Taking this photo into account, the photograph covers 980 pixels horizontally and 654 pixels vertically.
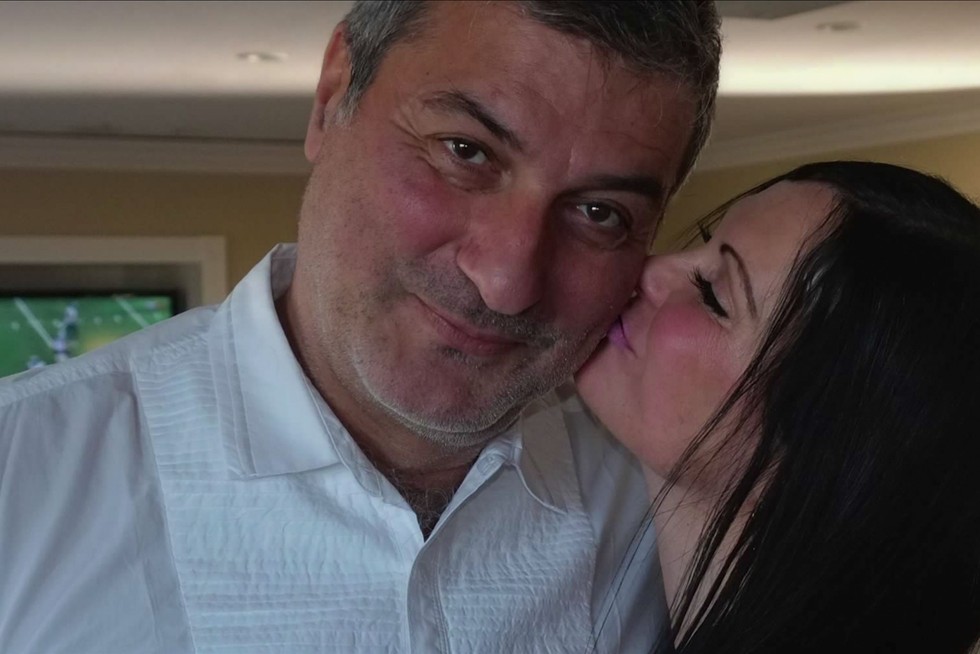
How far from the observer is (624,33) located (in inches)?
38.2

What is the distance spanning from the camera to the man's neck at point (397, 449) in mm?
1074

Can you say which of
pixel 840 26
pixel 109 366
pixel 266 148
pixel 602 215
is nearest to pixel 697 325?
pixel 602 215

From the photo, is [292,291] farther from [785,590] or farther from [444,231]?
[785,590]

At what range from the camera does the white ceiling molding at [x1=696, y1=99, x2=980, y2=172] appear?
4.20 meters

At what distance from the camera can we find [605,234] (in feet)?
3.46

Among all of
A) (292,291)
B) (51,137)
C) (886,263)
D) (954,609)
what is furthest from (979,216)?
(51,137)

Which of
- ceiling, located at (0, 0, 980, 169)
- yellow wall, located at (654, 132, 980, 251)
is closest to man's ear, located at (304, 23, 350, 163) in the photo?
ceiling, located at (0, 0, 980, 169)

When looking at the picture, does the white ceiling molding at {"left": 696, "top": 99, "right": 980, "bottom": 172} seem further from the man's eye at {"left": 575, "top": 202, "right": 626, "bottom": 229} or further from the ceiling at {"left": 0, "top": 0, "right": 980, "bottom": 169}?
the man's eye at {"left": 575, "top": 202, "right": 626, "bottom": 229}

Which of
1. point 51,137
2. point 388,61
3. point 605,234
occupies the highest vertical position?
point 388,61

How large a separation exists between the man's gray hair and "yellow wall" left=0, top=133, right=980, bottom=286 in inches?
136

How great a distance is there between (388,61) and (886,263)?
0.50 meters

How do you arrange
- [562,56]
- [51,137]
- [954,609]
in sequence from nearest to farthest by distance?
1. [562,56]
2. [954,609]
3. [51,137]

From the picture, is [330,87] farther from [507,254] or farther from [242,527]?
[242,527]

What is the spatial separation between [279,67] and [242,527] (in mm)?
2645
